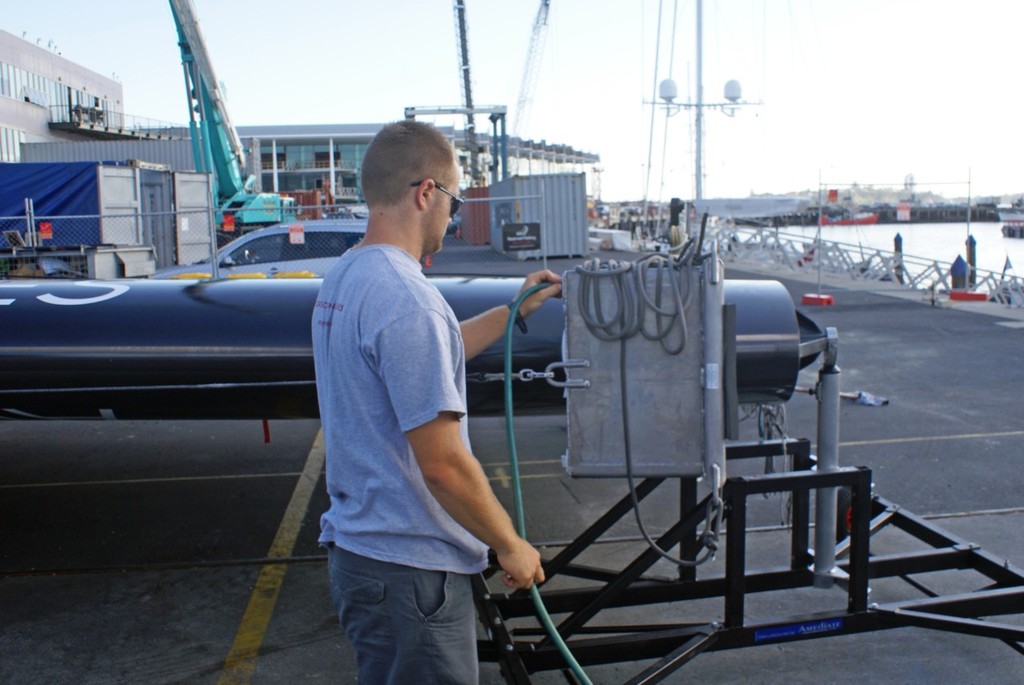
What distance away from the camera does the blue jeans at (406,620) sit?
7.42 ft

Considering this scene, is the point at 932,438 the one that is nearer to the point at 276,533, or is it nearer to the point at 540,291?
the point at 276,533

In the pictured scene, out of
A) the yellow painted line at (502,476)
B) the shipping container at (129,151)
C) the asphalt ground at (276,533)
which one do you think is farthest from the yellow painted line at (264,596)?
the shipping container at (129,151)

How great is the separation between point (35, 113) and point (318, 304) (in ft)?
210

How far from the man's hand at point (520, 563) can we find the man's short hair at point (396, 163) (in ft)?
2.98

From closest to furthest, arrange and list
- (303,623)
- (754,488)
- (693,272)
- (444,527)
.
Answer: (444,527) → (693,272) → (754,488) → (303,623)

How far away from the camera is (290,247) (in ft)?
49.3

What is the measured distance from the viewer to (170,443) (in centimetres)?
809

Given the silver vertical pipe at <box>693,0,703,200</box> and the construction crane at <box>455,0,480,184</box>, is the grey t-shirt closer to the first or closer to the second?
the silver vertical pipe at <box>693,0,703,200</box>

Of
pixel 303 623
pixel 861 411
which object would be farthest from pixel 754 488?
pixel 861 411

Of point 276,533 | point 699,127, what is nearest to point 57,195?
point 276,533

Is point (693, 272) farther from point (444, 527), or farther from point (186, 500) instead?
point (186, 500)

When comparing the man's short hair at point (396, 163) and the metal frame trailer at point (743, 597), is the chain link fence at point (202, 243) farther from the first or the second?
the man's short hair at point (396, 163)

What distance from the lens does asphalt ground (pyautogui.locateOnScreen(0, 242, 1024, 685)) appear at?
4121 millimetres

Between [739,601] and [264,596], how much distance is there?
2.61 metres
